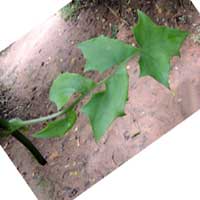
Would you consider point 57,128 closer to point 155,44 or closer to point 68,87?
point 68,87

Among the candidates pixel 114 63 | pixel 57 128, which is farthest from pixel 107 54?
pixel 57 128

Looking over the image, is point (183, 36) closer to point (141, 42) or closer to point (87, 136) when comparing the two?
point (141, 42)

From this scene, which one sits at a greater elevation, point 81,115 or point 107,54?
point 107,54

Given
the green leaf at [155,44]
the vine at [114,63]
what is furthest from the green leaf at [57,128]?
the green leaf at [155,44]

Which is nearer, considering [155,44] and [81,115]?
[155,44]

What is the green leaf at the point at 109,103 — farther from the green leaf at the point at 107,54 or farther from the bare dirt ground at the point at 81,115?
the bare dirt ground at the point at 81,115
